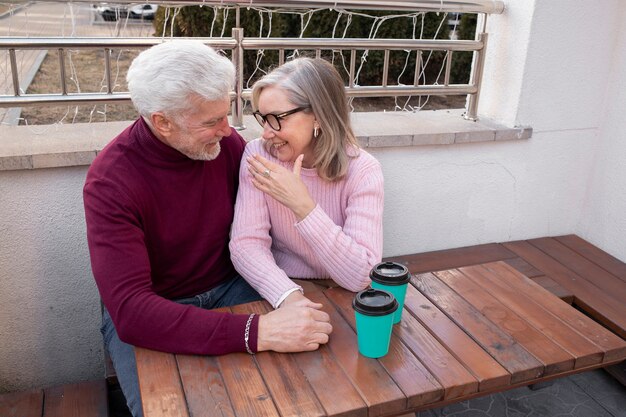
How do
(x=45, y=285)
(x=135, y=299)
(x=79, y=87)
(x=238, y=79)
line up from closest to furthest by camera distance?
1. (x=135, y=299)
2. (x=45, y=285)
3. (x=238, y=79)
4. (x=79, y=87)

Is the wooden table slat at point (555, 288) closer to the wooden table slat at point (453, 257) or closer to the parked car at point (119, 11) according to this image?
the wooden table slat at point (453, 257)

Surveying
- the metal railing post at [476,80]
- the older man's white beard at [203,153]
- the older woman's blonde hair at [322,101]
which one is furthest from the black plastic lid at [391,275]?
the metal railing post at [476,80]

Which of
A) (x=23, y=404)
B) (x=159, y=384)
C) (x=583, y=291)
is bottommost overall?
(x=23, y=404)

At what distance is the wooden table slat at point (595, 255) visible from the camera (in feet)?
9.55

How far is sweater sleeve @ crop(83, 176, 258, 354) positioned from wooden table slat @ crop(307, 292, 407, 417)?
0.22 metres

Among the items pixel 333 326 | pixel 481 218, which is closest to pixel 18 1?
pixel 333 326

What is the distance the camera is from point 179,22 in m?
4.90

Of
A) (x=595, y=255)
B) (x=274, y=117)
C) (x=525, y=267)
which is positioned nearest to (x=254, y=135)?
(x=274, y=117)

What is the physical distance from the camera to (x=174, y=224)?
1.95 meters

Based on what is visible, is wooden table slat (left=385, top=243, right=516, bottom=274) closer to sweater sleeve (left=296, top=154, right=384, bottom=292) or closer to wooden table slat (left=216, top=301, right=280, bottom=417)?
sweater sleeve (left=296, top=154, right=384, bottom=292)

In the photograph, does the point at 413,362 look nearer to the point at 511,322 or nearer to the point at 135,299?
the point at 511,322

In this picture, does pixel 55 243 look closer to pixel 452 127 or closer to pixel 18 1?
pixel 18 1

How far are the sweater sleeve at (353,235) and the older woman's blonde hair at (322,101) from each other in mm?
101

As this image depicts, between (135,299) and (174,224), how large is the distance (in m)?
0.36
